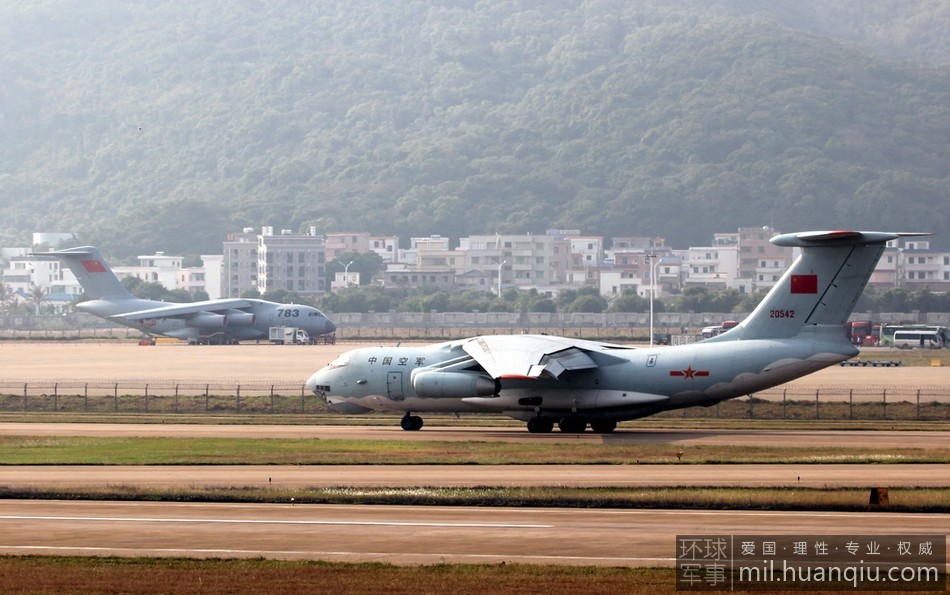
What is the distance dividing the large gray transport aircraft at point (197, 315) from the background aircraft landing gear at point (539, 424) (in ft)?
194

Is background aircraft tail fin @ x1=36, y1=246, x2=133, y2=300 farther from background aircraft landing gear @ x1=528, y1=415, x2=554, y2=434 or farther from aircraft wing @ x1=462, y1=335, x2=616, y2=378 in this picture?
background aircraft landing gear @ x1=528, y1=415, x2=554, y2=434

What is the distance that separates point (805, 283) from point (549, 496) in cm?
1663

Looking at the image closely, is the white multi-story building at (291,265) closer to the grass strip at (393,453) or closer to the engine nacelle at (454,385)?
the engine nacelle at (454,385)

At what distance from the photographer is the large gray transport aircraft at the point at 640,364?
40750 millimetres

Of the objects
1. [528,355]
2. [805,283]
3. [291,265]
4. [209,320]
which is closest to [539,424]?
[528,355]

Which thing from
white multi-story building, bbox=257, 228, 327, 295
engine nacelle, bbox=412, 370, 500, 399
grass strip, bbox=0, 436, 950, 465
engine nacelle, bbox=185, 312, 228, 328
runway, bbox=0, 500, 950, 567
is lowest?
runway, bbox=0, 500, 950, 567

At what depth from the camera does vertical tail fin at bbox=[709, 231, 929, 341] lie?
4028 centimetres

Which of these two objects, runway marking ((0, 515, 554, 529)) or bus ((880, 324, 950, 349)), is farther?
bus ((880, 324, 950, 349))

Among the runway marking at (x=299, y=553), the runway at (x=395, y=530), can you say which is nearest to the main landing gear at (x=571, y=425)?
the runway at (x=395, y=530)

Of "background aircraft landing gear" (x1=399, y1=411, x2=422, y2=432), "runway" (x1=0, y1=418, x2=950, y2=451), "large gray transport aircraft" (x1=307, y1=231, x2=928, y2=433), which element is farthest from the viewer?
"background aircraft landing gear" (x1=399, y1=411, x2=422, y2=432)

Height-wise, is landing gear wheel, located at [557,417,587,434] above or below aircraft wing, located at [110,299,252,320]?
below

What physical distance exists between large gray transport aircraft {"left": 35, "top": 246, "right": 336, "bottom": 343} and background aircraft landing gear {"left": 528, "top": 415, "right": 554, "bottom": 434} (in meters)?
59.0

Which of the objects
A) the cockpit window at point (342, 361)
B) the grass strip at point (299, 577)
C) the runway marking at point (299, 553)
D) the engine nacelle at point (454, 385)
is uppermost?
the cockpit window at point (342, 361)

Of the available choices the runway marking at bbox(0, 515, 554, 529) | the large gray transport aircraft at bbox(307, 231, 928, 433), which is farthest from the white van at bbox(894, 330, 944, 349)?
the runway marking at bbox(0, 515, 554, 529)
